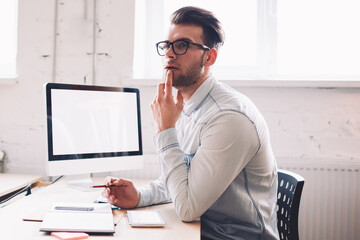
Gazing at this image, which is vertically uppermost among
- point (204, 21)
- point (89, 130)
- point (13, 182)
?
point (204, 21)

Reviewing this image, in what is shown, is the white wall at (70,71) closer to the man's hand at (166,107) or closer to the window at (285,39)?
the window at (285,39)

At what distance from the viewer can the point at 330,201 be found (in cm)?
179

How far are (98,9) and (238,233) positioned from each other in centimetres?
158

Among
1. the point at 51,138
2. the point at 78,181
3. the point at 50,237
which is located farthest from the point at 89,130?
the point at 50,237

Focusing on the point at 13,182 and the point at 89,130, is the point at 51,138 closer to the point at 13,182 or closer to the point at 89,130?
the point at 89,130

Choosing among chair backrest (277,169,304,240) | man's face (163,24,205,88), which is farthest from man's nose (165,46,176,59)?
chair backrest (277,169,304,240)

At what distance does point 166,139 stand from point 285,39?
1.40m

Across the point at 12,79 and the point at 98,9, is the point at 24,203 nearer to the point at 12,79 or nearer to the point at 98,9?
the point at 12,79

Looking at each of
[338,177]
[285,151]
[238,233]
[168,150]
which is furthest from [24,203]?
[338,177]

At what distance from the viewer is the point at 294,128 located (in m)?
1.89

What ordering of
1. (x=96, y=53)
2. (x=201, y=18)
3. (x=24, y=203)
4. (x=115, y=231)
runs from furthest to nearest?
(x=96, y=53), (x=201, y=18), (x=24, y=203), (x=115, y=231)

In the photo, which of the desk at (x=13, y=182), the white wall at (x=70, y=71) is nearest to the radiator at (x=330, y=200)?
the white wall at (x=70, y=71)

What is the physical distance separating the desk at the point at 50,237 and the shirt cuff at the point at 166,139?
247 mm

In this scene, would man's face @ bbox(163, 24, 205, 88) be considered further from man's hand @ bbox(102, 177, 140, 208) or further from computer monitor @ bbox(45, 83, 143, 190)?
man's hand @ bbox(102, 177, 140, 208)
